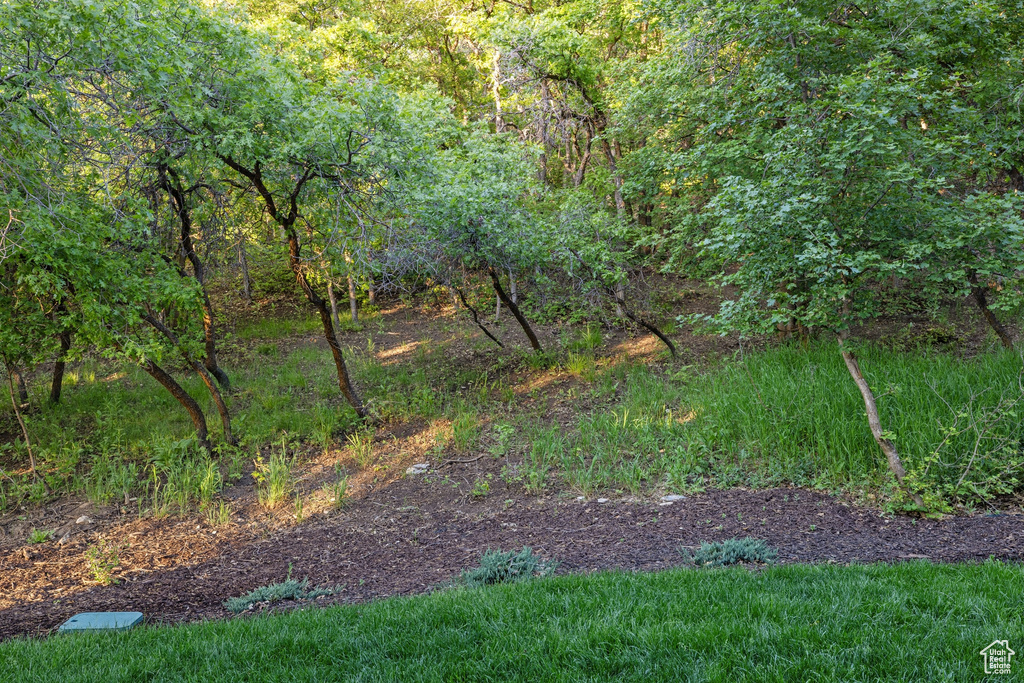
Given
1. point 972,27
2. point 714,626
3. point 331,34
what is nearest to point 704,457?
point 714,626

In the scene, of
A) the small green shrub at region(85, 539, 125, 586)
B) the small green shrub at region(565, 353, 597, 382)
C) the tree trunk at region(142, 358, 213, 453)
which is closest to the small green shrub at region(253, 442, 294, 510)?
the tree trunk at region(142, 358, 213, 453)

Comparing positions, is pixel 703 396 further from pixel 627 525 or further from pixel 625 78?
pixel 625 78

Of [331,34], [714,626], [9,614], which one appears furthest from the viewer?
[331,34]

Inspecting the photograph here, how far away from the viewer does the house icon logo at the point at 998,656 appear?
2384mm

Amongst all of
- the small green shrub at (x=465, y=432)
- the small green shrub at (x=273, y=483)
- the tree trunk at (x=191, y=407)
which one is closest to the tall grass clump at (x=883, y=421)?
the small green shrub at (x=465, y=432)

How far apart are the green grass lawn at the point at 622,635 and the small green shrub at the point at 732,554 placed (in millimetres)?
277

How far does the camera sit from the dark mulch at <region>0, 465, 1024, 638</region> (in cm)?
400

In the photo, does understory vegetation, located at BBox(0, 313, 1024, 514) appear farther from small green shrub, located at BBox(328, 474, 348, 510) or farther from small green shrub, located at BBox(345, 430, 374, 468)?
small green shrub, located at BBox(328, 474, 348, 510)

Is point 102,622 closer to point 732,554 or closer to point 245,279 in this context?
point 732,554

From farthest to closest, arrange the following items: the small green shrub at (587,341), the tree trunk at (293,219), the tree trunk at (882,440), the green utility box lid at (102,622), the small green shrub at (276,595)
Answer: the small green shrub at (587,341) → the tree trunk at (293,219) → the tree trunk at (882,440) → the small green shrub at (276,595) → the green utility box lid at (102,622)

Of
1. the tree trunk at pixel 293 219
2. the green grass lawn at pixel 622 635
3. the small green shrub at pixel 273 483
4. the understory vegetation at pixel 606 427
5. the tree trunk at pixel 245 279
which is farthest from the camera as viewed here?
the tree trunk at pixel 245 279

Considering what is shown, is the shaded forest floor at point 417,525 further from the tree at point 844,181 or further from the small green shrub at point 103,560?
the tree at point 844,181

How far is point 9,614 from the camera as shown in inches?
162

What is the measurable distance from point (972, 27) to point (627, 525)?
5.89m
